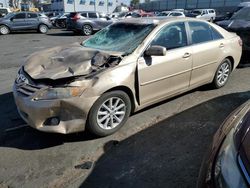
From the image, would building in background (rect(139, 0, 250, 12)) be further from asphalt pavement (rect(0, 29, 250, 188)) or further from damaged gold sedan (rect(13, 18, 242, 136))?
asphalt pavement (rect(0, 29, 250, 188))

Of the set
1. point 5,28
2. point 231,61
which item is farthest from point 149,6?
point 231,61

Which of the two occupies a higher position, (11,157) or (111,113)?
(111,113)

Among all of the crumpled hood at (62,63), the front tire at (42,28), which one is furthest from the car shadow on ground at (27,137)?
the front tire at (42,28)

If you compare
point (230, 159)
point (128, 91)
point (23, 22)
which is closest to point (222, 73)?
point (128, 91)

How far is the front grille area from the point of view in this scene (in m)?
3.47

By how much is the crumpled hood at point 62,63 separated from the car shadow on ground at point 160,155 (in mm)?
1062

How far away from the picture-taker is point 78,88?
340 centimetres

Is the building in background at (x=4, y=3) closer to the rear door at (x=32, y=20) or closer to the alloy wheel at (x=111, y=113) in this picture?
the rear door at (x=32, y=20)

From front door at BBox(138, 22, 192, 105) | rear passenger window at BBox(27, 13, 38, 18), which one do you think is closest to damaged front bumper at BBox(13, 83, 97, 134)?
front door at BBox(138, 22, 192, 105)

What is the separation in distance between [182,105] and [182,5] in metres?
59.6

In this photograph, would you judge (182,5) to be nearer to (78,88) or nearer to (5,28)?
(5,28)

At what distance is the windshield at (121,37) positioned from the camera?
4199 millimetres

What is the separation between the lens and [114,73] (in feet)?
12.0

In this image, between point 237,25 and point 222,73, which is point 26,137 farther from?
point 237,25
